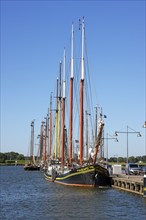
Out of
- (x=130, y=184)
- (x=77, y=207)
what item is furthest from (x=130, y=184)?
(x=77, y=207)

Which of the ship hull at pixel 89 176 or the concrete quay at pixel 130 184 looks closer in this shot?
the concrete quay at pixel 130 184

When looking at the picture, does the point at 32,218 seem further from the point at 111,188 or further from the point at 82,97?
the point at 82,97

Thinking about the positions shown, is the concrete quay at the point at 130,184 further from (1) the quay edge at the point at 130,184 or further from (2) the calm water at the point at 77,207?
(2) the calm water at the point at 77,207

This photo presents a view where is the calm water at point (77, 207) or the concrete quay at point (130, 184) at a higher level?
the concrete quay at point (130, 184)

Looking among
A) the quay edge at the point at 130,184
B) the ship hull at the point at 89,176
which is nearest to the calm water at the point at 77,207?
the quay edge at the point at 130,184

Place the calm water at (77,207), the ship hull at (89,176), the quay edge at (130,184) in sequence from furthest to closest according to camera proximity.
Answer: the ship hull at (89,176) → the quay edge at (130,184) → the calm water at (77,207)

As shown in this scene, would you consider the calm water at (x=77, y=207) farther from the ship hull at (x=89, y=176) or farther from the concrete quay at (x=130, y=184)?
the ship hull at (x=89, y=176)

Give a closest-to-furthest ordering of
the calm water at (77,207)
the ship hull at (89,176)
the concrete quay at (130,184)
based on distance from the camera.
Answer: the calm water at (77,207)
the concrete quay at (130,184)
the ship hull at (89,176)

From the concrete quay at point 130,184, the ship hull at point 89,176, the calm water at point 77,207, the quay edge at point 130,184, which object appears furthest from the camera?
the ship hull at point 89,176

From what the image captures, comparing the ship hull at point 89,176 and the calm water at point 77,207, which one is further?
the ship hull at point 89,176

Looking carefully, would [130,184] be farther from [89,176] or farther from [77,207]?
[77,207]

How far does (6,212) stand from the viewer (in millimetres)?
40219

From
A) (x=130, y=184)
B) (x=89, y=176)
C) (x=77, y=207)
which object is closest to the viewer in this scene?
(x=77, y=207)

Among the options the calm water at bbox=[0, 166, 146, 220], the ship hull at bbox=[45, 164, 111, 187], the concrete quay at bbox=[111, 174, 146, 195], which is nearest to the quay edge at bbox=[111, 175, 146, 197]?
the concrete quay at bbox=[111, 174, 146, 195]
